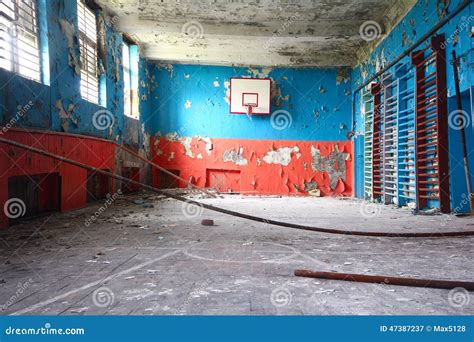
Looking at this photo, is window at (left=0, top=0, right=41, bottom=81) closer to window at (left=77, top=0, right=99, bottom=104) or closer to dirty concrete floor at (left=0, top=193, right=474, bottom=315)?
window at (left=77, top=0, right=99, bottom=104)

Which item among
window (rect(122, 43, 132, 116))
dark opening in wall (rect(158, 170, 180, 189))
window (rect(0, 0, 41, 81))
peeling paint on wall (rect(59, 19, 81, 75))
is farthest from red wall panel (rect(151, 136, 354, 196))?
window (rect(0, 0, 41, 81))

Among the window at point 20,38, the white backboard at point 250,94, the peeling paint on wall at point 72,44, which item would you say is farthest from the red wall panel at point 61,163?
the white backboard at point 250,94

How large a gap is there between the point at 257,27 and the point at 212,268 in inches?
249

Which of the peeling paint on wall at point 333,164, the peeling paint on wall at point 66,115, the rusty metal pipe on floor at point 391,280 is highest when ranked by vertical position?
the peeling paint on wall at point 66,115

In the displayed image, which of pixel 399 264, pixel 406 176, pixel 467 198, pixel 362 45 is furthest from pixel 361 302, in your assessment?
pixel 362 45

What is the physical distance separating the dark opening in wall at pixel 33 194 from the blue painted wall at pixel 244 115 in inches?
209

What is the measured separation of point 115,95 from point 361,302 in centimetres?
671

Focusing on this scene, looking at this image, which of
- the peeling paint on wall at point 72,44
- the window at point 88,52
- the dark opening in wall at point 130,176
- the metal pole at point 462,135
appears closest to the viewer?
the metal pole at point 462,135

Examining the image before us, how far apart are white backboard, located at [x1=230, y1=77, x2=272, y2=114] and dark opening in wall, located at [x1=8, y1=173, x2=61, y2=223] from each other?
5.81 m

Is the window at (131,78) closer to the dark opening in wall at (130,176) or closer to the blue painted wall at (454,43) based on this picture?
the dark opening in wall at (130,176)

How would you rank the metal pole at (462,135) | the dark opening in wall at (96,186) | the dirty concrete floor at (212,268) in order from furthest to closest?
the dark opening in wall at (96,186)
the metal pole at (462,135)
the dirty concrete floor at (212,268)

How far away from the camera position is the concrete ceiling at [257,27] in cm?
645

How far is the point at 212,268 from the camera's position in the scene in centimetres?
225

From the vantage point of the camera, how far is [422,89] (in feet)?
18.2
